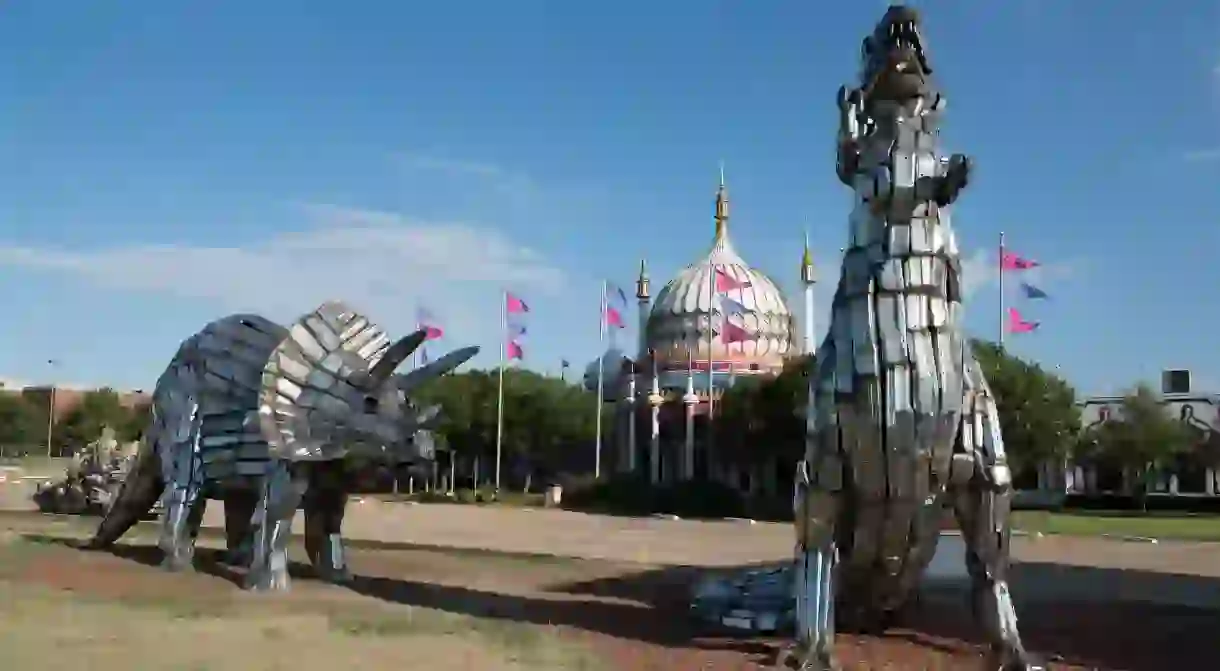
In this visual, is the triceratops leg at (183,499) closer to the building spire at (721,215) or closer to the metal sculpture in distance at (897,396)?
the metal sculpture in distance at (897,396)

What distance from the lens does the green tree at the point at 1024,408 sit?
3694 centimetres

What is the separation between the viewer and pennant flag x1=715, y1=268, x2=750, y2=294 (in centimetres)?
4538

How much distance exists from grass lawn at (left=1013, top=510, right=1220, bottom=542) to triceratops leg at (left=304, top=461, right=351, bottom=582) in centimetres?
1997

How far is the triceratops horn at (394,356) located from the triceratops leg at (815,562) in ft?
16.7

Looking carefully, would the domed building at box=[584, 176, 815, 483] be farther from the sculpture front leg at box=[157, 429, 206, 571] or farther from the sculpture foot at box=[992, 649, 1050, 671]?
the sculpture foot at box=[992, 649, 1050, 671]

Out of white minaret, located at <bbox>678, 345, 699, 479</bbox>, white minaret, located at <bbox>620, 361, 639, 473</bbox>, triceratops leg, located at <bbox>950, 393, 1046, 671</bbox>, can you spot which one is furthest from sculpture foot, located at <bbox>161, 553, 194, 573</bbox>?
white minaret, located at <bbox>620, 361, 639, 473</bbox>

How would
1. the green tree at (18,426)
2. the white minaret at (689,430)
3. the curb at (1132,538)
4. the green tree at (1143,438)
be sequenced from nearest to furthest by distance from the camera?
1. the curb at (1132,538)
2. the green tree at (1143,438)
3. the white minaret at (689,430)
4. the green tree at (18,426)

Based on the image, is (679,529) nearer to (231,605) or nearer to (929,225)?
(231,605)

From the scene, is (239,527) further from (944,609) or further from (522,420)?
(522,420)

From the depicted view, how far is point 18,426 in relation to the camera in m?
69.6

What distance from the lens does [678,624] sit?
11430 mm

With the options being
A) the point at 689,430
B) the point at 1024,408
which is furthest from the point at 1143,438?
the point at 689,430

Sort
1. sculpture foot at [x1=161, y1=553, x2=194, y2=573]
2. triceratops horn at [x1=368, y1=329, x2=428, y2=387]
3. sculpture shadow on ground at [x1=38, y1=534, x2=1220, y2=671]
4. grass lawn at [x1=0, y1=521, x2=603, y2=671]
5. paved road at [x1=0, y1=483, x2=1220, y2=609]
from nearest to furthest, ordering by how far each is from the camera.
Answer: grass lawn at [x1=0, y1=521, x2=603, y2=671], sculpture shadow on ground at [x1=38, y1=534, x2=1220, y2=671], triceratops horn at [x1=368, y1=329, x2=428, y2=387], sculpture foot at [x1=161, y1=553, x2=194, y2=573], paved road at [x1=0, y1=483, x2=1220, y2=609]

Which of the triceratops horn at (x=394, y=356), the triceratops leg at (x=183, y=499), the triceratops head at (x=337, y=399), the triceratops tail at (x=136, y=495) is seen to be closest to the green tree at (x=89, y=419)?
the triceratops tail at (x=136, y=495)
